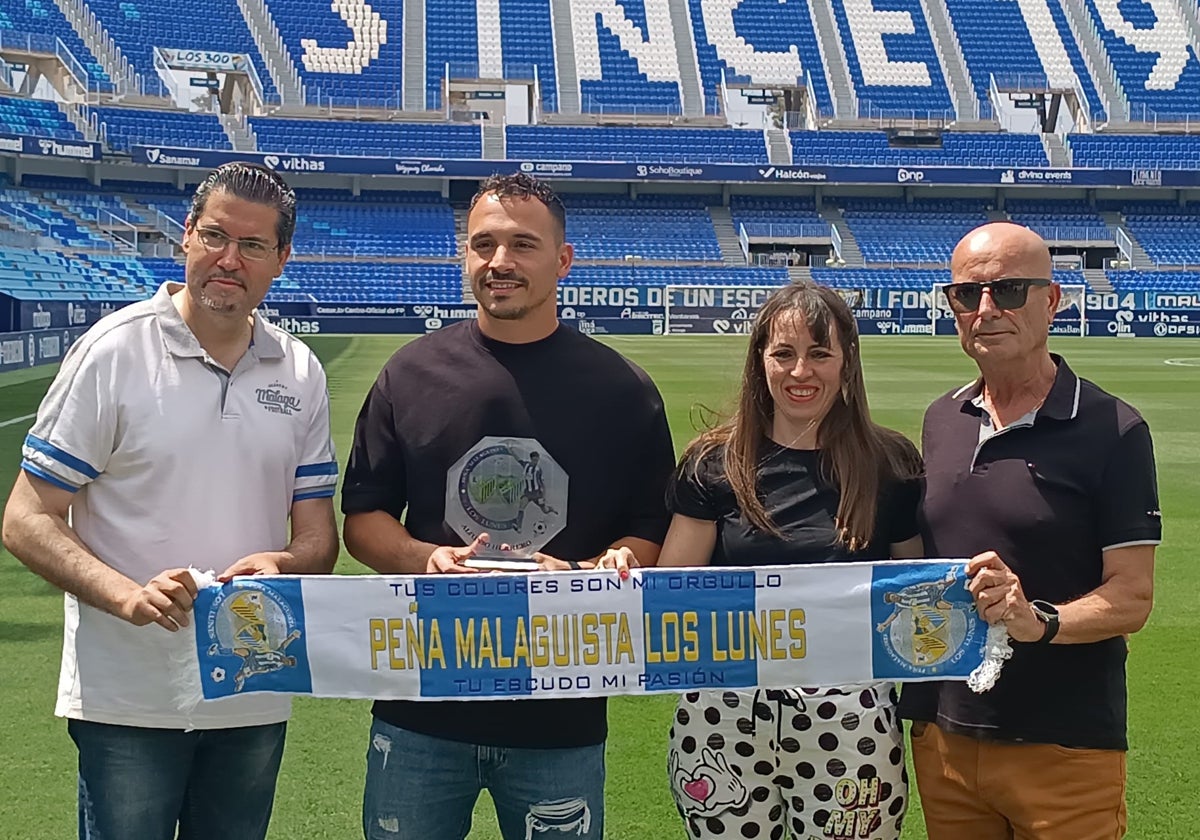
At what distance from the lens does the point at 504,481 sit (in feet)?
9.69

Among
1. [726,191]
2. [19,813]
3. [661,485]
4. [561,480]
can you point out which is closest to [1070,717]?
[661,485]

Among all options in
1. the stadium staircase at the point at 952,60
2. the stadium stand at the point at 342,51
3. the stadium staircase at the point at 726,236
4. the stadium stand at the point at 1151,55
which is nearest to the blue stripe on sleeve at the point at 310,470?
the stadium staircase at the point at 726,236

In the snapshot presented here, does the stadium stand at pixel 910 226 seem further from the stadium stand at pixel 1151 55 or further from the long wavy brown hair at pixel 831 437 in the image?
the long wavy brown hair at pixel 831 437

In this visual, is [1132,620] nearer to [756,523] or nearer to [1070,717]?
[1070,717]

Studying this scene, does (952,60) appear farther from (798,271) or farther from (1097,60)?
(798,271)

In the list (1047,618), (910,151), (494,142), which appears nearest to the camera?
(1047,618)

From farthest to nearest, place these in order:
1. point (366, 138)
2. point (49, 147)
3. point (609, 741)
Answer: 1. point (366, 138)
2. point (49, 147)
3. point (609, 741)

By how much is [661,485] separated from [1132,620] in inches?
46.7

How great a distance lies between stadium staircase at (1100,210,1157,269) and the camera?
160 feet

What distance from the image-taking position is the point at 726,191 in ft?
169

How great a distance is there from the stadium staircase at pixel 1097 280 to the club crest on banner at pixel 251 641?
47.6 m

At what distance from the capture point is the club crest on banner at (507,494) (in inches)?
116

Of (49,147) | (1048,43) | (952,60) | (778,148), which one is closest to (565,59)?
(778,148)

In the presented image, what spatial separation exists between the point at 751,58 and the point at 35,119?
3002 centimetres
